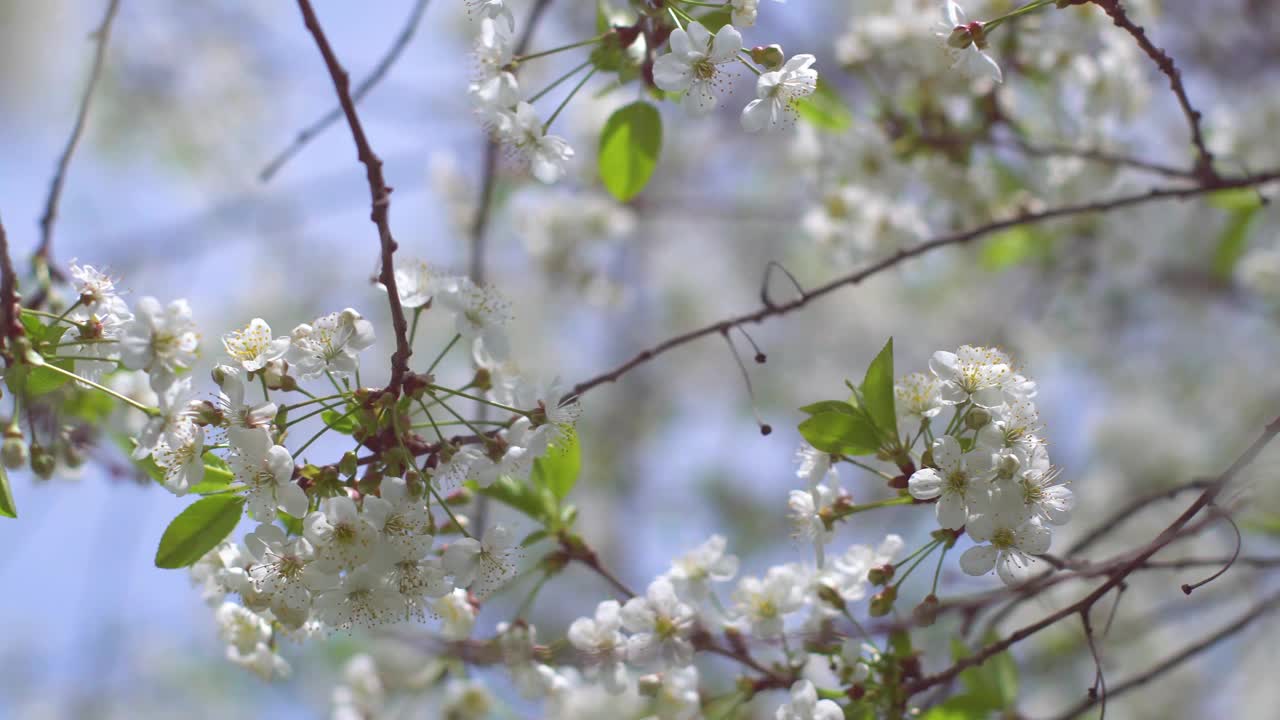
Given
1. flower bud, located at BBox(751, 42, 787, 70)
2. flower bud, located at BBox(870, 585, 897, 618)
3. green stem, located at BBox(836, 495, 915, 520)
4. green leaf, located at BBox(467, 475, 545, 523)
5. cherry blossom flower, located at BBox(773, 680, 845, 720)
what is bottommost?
cherry blossom flower, located at BBox(773, 680, 845, 720)

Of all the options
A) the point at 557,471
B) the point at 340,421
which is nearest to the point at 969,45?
the point at 557,471

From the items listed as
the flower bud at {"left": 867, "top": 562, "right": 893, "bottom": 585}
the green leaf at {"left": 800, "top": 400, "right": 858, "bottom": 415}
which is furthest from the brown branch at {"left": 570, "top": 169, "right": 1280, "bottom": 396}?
the flower bud at {"left": 867, "top": 562, "right": 893, "bottom": 585}

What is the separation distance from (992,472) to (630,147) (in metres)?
0.75

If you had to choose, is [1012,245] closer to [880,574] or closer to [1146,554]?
[880,574]

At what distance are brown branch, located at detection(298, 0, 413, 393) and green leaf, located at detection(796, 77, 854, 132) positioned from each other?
1.09 meters

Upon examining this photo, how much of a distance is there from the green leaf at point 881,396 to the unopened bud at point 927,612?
22 centimetres

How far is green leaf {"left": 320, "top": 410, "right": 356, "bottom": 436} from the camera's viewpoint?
4.17 feet

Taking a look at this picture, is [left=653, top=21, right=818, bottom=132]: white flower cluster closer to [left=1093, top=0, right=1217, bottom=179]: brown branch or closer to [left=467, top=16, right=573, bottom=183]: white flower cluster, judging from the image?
[left=467, top=16, right=573, bottom=183]: white flower cluster

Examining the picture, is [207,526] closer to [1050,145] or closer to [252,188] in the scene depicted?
[1050,145]

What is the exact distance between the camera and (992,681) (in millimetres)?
1672

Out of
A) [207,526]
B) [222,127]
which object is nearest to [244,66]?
[222,127]

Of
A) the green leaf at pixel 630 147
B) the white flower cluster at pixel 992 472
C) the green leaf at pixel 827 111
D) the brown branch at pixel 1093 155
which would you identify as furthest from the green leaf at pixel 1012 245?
the white flower cluster at pixel 992 472

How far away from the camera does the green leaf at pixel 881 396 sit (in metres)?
1.30

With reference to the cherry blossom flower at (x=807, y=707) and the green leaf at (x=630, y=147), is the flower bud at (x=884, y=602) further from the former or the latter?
the green leaf at (x=630, y=147)
